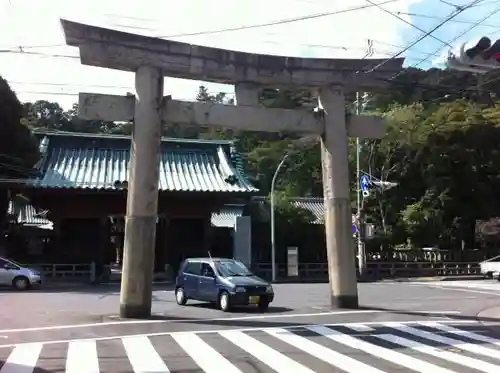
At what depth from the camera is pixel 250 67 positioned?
17969 mm

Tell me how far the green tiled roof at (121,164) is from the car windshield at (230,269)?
1457 centimetres

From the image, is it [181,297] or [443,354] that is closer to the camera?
[443,354]

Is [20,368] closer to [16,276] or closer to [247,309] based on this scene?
[247,309]

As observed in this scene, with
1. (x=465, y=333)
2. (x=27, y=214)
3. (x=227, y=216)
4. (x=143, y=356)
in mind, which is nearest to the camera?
(x=143, y=356)

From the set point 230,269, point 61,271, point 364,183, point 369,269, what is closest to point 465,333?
point 230,269

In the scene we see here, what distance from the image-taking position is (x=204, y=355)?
10.9 meters

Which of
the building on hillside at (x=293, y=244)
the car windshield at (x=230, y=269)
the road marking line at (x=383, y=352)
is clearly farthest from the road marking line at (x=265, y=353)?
the building on hillside at (x=293, y=244)

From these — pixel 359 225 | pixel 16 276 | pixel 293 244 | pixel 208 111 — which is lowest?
pixel 16 276

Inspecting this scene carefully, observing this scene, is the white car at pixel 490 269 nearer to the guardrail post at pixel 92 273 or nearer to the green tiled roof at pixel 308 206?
the green tiled roof at pixel 308 206

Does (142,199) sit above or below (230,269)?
above

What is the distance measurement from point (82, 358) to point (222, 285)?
8663mm

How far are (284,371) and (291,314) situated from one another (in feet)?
28.5

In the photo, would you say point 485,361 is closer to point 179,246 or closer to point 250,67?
point 250,67

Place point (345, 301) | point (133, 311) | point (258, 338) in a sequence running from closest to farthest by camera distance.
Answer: point (258, 338) < point (133, 311) < point (345, 301)
